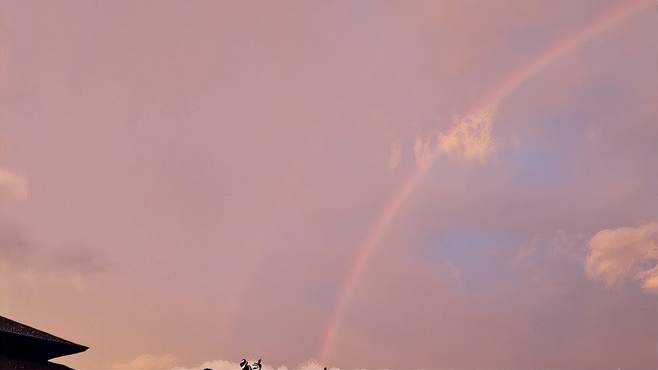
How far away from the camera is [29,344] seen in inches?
910

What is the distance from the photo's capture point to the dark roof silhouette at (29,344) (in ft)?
73.5

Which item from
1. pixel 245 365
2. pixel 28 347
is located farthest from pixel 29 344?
pixel 245 365

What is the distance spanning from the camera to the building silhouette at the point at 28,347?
22.4 m

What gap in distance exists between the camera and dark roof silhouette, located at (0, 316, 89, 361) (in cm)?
2241

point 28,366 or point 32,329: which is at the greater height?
point 32,329

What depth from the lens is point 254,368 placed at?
81.8ft

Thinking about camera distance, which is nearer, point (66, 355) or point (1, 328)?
point (1, 328)

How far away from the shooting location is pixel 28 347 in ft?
76.1

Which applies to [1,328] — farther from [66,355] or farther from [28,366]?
[66,355]

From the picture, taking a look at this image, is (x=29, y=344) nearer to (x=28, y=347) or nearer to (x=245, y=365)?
(x=28, y=347)

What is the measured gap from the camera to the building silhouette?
73.4ft

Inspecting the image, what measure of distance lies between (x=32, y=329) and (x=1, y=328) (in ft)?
6.22

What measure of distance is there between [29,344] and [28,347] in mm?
196

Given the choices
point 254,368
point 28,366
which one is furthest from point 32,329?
point 254,368
